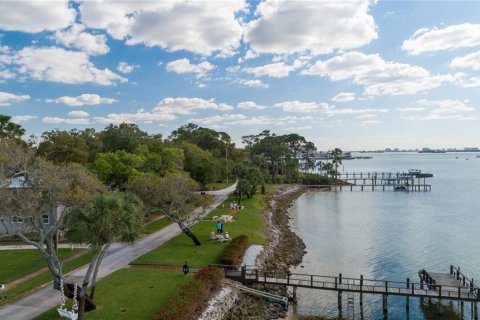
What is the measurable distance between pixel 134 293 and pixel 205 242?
553 inches

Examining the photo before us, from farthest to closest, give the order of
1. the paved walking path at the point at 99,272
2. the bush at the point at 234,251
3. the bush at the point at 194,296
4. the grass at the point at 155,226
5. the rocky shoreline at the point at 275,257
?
the grass at the point at 155,226
the bush at the point at 234,251
the rocky shoreline at the point at 275,257
the paved walking path at the point at 99,272
the bush at the point at 194,296

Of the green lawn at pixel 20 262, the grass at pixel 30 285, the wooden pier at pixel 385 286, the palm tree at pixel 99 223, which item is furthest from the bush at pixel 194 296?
the green lawn at pixel 20 262

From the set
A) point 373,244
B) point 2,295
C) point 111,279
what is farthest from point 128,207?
point 373,244

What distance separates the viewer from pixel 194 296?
857 inches

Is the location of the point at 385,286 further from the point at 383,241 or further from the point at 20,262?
the point at 20,262

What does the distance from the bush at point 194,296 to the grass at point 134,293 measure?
0.85 metres

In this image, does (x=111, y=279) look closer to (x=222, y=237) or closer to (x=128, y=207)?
(x=128, y=207)

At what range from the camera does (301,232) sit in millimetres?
52344

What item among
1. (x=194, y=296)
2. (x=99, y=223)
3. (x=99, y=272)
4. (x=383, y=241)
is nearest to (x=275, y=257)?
(x=194, y=296)

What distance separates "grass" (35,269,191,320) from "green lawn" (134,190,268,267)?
3.16m

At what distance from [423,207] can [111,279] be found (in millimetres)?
68753

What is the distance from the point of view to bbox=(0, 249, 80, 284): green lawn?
26625 millimetres

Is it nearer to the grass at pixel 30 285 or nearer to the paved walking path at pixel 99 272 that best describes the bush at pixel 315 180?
the paved walking path at pixel 99 272

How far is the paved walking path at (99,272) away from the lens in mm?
20350
